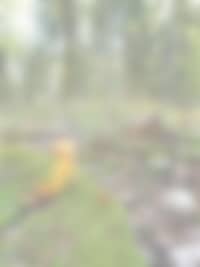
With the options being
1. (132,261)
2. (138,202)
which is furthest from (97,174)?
(132,261)

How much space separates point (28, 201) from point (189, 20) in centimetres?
58

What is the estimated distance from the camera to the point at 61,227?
3.35 ft

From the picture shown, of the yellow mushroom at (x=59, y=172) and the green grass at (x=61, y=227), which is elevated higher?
the yellow mushroom at (x=59, y=172)

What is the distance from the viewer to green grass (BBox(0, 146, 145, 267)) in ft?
3.22

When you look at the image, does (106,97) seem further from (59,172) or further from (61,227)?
(61,227)

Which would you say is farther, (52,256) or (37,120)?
(37,120)

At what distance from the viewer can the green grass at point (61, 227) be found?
3.22 feet

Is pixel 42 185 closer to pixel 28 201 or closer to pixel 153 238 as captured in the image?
pixel 28 201

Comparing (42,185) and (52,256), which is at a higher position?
(42,185)

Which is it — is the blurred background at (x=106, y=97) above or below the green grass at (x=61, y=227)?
above

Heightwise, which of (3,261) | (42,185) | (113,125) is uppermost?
(113,125)

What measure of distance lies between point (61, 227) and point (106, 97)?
335 millimetres

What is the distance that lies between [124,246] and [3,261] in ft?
0.86

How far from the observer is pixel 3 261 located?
0.98 metres
